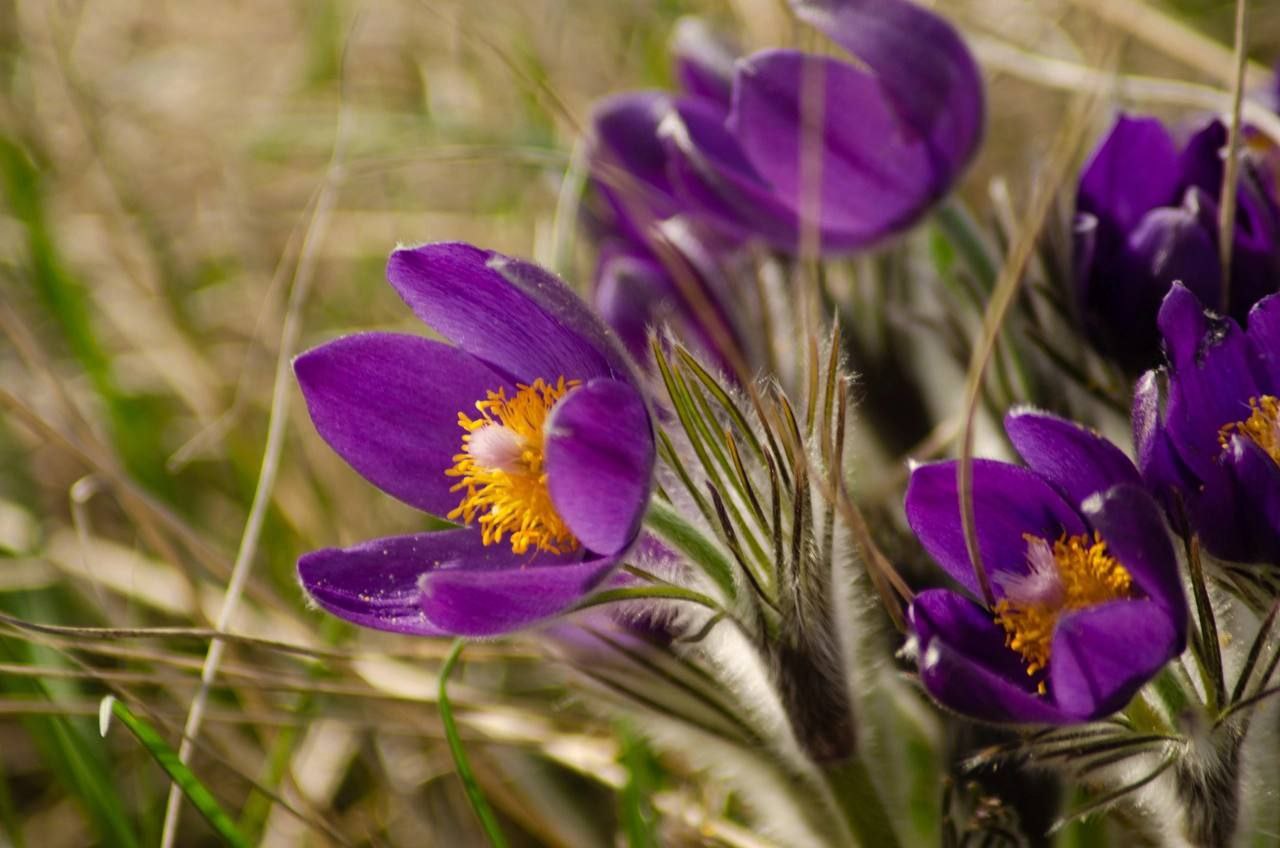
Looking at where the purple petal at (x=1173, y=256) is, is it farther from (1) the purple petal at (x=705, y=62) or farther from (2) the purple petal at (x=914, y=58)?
(1) the purple petal at (x=705, y=62)

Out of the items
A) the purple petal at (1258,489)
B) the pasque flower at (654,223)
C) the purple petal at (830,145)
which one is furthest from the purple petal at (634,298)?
the purple petal at (1258,489)

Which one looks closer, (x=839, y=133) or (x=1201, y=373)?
(x=1201, y=373)

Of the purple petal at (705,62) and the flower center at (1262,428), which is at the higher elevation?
the purple petal at (705,62)

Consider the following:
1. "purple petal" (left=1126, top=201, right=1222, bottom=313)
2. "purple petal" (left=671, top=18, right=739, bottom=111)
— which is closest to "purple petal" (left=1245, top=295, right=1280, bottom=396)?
"purple petal" (left=1126, top=201, right=1222, bottom=313)

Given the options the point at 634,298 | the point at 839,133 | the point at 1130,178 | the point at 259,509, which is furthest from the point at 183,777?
the point at 1130,178

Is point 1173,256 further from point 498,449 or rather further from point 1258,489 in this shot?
point 498,449

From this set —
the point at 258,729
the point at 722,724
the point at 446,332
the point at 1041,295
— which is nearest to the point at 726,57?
the point at 1041,295
